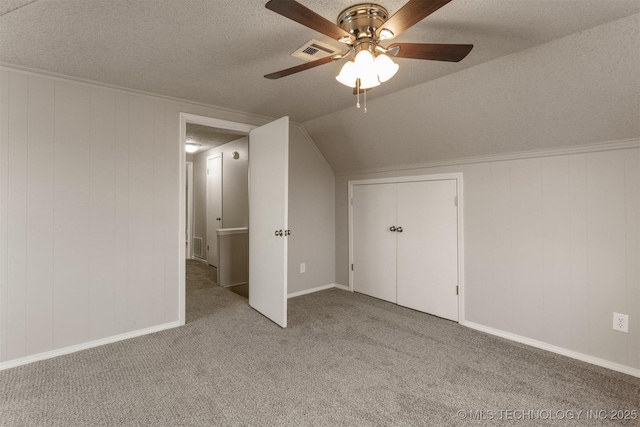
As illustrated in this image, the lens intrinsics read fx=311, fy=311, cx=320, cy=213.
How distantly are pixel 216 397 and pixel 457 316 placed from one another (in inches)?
90.0

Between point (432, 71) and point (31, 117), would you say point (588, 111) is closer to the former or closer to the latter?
point (432, 71)

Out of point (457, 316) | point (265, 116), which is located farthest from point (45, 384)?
point (457, 316)

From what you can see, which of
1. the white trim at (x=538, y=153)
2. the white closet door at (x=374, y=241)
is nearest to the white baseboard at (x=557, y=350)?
the white closet door at (x=374, y=241)

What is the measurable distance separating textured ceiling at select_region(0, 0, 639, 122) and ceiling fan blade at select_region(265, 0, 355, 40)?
0.27 m

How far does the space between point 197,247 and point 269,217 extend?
379 cm

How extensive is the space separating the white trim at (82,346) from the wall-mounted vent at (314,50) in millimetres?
2580

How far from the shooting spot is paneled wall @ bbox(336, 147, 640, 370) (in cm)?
217

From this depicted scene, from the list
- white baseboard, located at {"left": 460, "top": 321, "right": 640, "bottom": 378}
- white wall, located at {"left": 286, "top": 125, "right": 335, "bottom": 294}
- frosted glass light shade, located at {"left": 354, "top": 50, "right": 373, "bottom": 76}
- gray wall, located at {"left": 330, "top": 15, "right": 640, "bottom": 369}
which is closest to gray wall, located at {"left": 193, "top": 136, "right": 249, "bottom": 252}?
white wall, located at {"left": 286, "top": 125, "right": 335, "bottom": 294}

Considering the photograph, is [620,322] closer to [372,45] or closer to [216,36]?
[372,45]

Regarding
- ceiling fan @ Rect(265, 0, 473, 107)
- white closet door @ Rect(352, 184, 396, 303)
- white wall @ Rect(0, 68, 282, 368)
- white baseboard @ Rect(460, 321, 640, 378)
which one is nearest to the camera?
ceiling fan @ Rect(265, 0, 473, 107)

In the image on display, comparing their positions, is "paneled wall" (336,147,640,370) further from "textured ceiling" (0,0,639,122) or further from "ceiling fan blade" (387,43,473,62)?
"ceiling fan blade" (387,43,473,62)

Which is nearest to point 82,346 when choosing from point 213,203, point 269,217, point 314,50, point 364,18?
point 269,217

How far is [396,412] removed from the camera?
1.74 metres

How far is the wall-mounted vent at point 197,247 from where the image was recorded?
20.2 feet
